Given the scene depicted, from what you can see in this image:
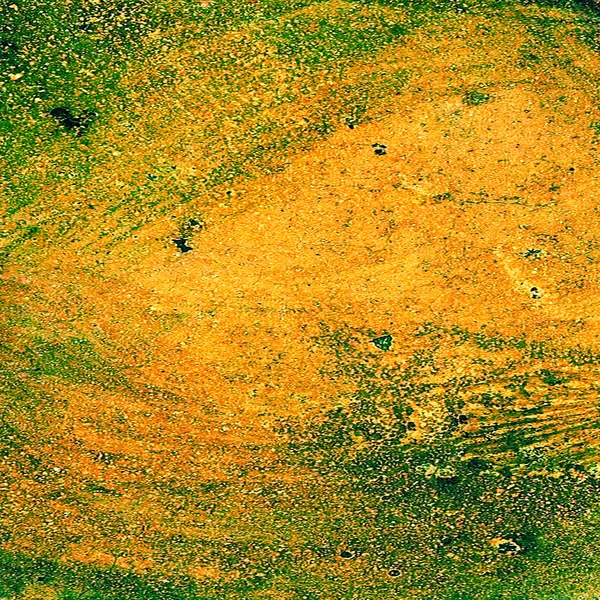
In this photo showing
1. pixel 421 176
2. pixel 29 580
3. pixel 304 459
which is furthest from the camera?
pixel 421 176

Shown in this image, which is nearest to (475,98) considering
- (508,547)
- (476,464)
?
(476,464)

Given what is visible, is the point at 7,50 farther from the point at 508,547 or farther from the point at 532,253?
the point at 508,547

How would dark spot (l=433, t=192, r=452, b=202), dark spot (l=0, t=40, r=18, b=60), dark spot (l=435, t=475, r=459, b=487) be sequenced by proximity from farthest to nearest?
dark spot (l=0, t=40, r=18, b=60) → dark spot (l=433, t=192, r=452, b=202) → dark spot (l=435, t=475, r=459, b=487)

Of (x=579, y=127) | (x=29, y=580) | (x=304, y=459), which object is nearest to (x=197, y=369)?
(x=304, y=459)

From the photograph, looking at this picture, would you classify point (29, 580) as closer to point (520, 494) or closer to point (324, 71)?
point (520, 494)

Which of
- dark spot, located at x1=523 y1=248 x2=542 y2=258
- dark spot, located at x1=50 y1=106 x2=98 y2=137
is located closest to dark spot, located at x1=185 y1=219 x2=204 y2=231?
dark spot, located at x1=50 y1=106 x2=98 y2=137

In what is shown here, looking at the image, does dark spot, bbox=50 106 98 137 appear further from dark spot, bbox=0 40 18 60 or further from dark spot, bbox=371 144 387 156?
dark spot, bbox=371 144 387 156
